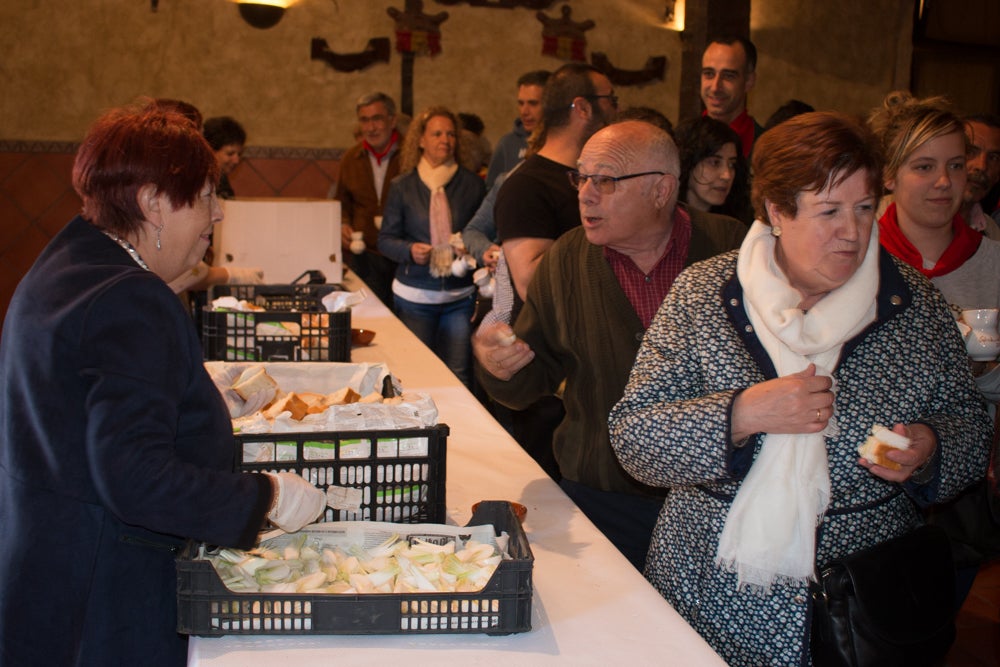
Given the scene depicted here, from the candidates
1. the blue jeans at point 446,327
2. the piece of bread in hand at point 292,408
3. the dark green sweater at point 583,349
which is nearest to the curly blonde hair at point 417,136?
the blue jeans at point 446,327

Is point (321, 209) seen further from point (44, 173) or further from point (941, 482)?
point (44, 173)

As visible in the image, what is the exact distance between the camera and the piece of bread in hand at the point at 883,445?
165 cm

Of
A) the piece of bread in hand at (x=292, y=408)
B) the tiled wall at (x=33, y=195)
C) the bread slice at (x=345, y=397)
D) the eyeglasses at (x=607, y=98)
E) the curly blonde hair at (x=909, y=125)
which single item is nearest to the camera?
the piece of bread in hand at (x=292, y=408)

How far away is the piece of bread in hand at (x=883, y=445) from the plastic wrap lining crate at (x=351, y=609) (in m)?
0.65

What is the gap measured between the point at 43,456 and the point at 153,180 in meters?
0.46

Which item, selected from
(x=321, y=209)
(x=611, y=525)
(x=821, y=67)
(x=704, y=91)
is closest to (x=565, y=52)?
(x=821, y=67)

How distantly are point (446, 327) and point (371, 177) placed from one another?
1.51 meters

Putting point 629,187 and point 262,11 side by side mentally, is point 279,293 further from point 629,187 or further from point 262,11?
point 262,11

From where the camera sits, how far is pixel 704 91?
14.3 ft

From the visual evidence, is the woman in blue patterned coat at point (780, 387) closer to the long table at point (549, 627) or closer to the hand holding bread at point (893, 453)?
the hand holding bread at point (893, 453)

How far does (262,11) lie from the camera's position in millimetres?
7332

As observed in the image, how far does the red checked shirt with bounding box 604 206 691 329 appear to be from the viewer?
2340mm

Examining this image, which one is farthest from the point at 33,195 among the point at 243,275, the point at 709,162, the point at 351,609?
the point at 351,609

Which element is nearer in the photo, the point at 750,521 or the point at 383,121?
the point at 750,521
